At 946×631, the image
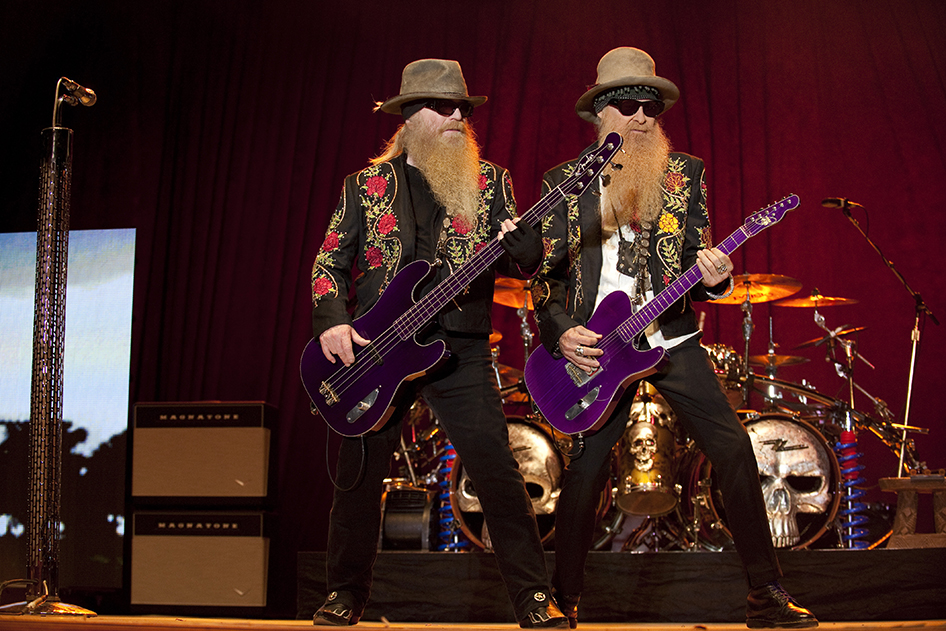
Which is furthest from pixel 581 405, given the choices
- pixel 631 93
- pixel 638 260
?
pixel 631 93

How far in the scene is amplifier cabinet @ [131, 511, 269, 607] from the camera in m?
5.02

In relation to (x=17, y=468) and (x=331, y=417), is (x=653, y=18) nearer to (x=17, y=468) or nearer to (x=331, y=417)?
(x=331, y=417)

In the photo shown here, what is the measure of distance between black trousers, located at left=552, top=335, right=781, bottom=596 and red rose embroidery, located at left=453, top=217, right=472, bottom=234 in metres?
0.77

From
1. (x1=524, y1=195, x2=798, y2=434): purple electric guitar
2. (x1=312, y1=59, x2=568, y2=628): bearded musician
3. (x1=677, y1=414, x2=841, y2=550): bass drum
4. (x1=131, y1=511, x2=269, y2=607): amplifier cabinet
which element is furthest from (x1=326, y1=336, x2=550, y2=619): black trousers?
(x1=677, y1=414, x2=841, y2=550): bass drum

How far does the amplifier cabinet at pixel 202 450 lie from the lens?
16.9ft

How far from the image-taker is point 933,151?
6152 millimetres

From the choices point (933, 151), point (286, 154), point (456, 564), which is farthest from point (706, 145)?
point (456, 564)

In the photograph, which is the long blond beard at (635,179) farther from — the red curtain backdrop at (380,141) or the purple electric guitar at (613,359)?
the red curtain backdrop at (380,141)

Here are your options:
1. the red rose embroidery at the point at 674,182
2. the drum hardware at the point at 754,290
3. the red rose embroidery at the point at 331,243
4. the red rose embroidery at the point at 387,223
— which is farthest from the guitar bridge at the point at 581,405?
the drum hardware at the point at 754,290

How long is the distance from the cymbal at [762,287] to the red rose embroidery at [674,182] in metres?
2.04

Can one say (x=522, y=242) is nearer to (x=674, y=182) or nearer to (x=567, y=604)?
(x=674, y=182)

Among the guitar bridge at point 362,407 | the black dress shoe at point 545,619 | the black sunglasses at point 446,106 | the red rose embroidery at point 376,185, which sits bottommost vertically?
the black dress shoe at point 545,619

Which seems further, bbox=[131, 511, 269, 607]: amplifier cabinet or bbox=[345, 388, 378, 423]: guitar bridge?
bbox=[131, 511, 269, 607]: amplifier cabinet

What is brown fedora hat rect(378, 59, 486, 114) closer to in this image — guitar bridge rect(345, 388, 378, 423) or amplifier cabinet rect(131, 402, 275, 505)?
guitar bridge rect(345, 388, 378, 423)
